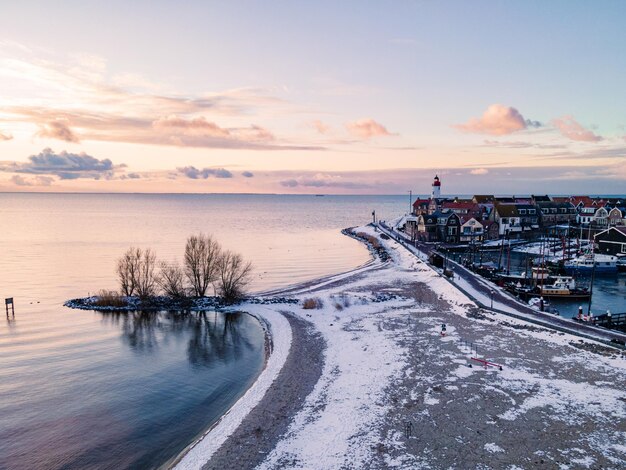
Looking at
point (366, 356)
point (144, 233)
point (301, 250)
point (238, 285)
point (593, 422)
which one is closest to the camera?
point (593, 422)

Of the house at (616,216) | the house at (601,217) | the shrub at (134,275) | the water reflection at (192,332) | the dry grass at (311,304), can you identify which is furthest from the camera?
the house at (601,217)

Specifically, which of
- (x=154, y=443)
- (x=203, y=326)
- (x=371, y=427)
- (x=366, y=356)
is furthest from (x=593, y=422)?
(x=203, y=326)

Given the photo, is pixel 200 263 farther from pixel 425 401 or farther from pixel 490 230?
pixel 490 230

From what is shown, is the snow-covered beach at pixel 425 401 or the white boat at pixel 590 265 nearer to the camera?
the snow-covered beach at pixel 425 401

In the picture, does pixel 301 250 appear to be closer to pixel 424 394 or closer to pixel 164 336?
pixel 164 336

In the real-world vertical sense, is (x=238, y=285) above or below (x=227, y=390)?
above

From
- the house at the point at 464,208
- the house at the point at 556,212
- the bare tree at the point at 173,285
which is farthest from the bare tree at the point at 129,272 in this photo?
the house at the point at 556,212

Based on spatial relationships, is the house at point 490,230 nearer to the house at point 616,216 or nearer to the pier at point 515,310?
the house at point 616,216
